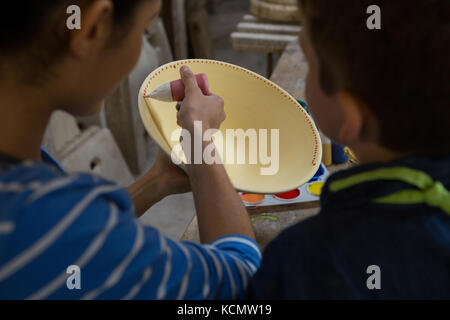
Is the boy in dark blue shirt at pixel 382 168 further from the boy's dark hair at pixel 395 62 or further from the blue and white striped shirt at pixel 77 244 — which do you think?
the blue and white striped shirt at pixel 77 244

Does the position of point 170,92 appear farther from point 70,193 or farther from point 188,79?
point 70,193

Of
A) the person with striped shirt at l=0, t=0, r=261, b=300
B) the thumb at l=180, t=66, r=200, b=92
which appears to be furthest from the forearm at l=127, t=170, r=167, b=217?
the person with striped shirt at l=0, t=0, r=261, b=300

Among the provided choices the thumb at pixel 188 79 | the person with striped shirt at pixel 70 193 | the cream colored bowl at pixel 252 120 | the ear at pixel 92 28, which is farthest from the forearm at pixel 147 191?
the ear at pixel 92 28

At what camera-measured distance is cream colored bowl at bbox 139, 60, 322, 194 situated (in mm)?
995

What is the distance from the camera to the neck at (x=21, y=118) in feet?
1.91

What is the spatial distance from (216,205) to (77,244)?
0.32 metres

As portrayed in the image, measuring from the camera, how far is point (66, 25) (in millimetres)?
545

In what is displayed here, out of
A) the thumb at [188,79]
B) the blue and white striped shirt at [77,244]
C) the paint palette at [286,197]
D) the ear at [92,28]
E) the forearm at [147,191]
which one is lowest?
the paint palette at [286,197]

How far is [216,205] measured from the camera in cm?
84

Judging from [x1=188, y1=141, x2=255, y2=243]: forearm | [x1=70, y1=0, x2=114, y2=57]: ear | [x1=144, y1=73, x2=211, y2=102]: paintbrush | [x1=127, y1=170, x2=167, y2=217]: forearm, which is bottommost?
[x1=127, y1=170, x2=167, y2=217]: forearm

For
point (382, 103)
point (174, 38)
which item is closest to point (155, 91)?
point (382, 103)

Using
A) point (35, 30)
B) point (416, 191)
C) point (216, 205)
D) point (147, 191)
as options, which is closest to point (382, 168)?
point (416, 191)

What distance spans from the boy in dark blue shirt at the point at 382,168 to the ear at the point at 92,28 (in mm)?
254

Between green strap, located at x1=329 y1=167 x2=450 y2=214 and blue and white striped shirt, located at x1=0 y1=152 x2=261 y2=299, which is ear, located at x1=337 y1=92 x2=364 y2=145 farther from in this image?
blue and white striped shirt, located at x1=0 y1=152 x2=261 y2=299
